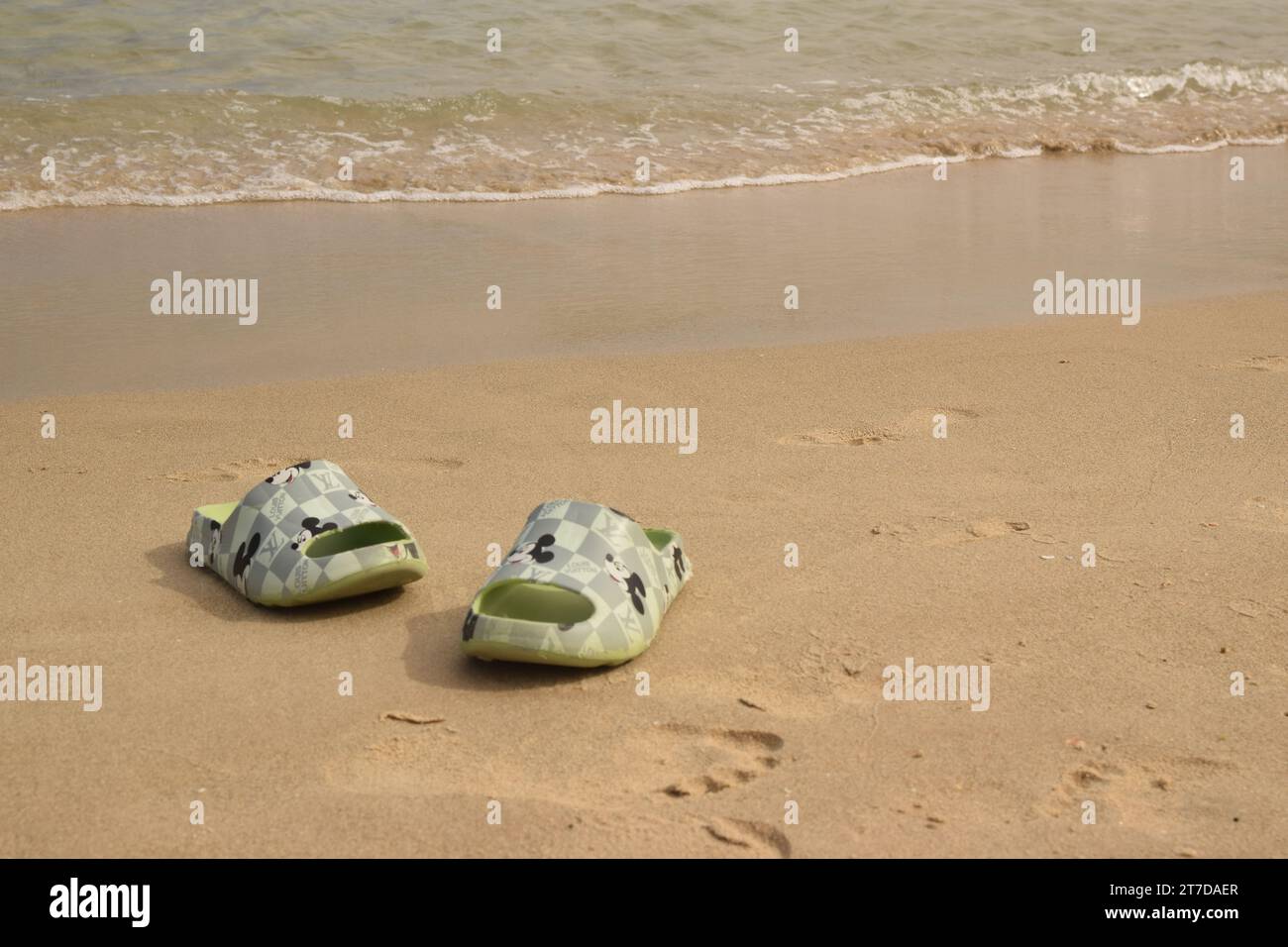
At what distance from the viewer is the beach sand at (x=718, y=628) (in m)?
2.73

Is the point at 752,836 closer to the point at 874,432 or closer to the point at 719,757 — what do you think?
the point at 719,757

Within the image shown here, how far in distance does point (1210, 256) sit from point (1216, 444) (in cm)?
303

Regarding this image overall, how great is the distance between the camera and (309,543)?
143 inches

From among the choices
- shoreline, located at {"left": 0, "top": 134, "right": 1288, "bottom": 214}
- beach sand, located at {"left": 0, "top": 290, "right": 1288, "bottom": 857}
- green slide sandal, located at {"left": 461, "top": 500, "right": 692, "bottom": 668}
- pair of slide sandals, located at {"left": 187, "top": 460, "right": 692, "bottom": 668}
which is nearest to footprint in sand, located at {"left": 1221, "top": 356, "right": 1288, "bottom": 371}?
beach sand, located at {"left": 0, "top": 290, "right": 1288, "bottom": 857}

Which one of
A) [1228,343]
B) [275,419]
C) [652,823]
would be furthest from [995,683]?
[1228,343]

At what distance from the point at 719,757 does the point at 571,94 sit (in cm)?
869

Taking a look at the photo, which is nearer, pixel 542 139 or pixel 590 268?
pixel 590 268

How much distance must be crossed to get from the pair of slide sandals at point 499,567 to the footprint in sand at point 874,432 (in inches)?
49.3

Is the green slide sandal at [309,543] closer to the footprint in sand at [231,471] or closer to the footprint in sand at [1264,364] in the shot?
the footprint in sand at [231,471]

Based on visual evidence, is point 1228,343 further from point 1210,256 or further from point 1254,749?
point 1254,749

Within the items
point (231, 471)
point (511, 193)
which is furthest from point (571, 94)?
point (231, 471)

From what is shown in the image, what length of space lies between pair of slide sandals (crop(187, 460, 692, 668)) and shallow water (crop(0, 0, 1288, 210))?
5.23m

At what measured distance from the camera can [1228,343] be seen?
5.95 meters

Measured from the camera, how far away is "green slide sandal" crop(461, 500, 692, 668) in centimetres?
324
